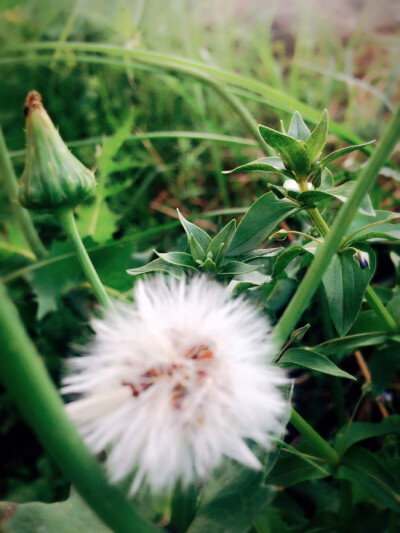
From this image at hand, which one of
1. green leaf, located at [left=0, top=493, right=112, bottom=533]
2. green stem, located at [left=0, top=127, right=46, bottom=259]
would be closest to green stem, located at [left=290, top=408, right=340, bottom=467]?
green leaf, located at [left=0, top=493, right=112, bottom=533]

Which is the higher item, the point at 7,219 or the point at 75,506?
the point at 7,219

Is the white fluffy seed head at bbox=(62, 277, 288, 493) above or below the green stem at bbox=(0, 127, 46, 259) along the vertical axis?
below

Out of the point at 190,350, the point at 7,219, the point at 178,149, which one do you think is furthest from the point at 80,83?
the point at 190,350

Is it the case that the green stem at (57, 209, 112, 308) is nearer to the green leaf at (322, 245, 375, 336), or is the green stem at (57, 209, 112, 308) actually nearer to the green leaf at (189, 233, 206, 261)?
the green leaf at (189, 233, 206, 261)

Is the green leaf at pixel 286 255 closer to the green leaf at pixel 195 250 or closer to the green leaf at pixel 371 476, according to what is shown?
the green leaf at pixel 195 250

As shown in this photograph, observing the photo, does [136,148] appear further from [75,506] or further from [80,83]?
[75,506]
